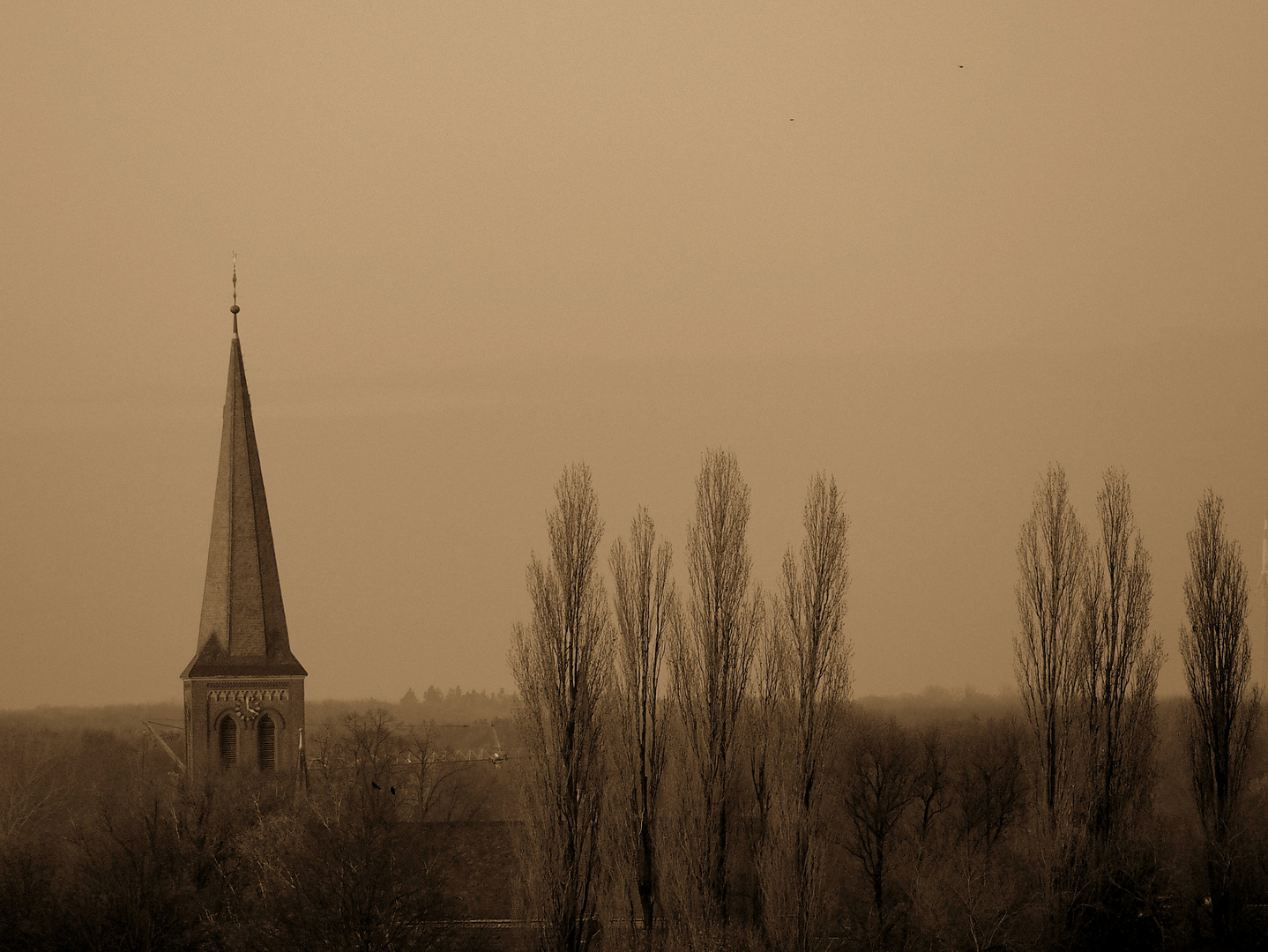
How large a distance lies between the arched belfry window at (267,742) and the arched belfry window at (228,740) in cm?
100

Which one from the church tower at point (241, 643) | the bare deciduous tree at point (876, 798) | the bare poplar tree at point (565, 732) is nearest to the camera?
the bare poplar tree at point (565, 732)

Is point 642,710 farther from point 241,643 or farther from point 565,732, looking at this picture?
point 241,643

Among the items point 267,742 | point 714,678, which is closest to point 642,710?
point 714,678

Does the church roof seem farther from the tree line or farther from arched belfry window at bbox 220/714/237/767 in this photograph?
the tree line

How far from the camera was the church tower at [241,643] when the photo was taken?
6344 centimetres

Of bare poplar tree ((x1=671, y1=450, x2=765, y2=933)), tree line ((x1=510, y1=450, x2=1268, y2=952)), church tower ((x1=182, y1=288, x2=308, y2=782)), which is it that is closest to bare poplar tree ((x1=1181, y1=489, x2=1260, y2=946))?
tree line ((x1=510, y1=450, x2=1268, y2=952))

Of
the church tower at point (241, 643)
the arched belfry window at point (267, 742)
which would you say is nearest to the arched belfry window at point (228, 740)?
the church tower at point (241, 643)

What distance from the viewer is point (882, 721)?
84.6 meters

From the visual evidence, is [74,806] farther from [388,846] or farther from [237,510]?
[388,846]

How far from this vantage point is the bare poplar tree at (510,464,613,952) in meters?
36.2

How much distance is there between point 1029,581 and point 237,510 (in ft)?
113

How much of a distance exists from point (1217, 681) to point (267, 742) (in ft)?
121

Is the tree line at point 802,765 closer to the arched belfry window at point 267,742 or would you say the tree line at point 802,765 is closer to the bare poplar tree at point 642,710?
Answer: the bare poplar tree at point 642,710

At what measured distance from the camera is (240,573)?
65.1 meters
